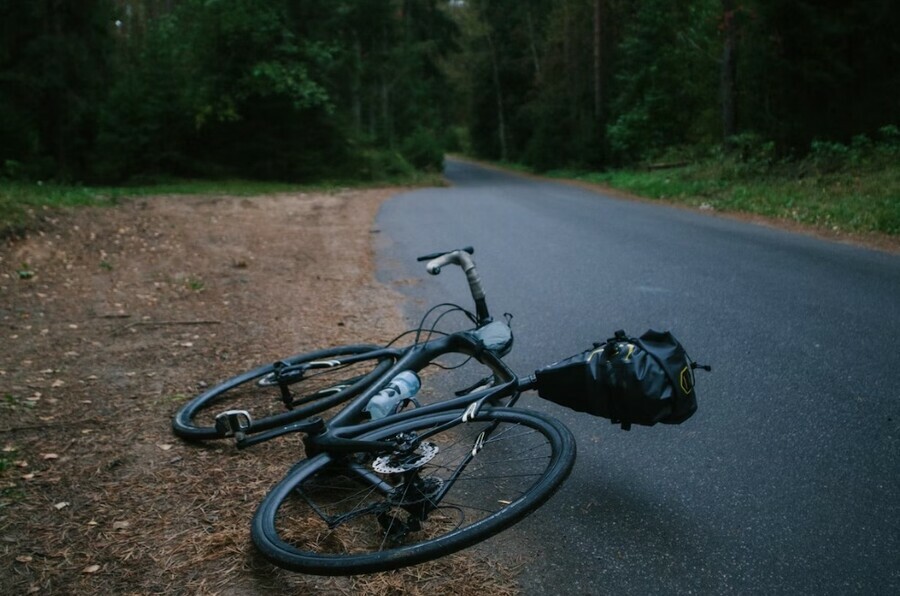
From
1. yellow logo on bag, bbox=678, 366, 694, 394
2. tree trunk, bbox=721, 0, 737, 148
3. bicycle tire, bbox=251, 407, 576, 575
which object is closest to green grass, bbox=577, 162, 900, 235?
tree trunk, bbox=721, 0, 737, 148

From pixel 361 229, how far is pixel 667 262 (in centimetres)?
665

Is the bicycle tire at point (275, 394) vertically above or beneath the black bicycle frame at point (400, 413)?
beneath

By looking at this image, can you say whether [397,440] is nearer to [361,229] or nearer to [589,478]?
[589,478]

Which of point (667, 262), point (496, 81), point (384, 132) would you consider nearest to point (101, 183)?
point (384, 132)

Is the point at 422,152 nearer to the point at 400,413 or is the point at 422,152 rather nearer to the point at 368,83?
the point at 368,83

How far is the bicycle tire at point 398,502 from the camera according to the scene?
231 centimetres

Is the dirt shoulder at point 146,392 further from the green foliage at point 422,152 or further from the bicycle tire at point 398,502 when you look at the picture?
the green foliage at point 422,152

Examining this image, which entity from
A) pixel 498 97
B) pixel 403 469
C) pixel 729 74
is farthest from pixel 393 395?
pixel 498 97

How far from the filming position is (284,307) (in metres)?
6.97

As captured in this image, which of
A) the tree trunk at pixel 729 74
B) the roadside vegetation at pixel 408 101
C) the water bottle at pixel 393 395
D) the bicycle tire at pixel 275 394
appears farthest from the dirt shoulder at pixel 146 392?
the tree trunk at pixel 729 74

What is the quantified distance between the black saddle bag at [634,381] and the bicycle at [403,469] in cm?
25

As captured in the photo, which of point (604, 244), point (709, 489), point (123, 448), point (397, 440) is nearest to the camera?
point (397, 440)

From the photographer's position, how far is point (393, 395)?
3.35 meters

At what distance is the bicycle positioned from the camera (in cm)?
241
